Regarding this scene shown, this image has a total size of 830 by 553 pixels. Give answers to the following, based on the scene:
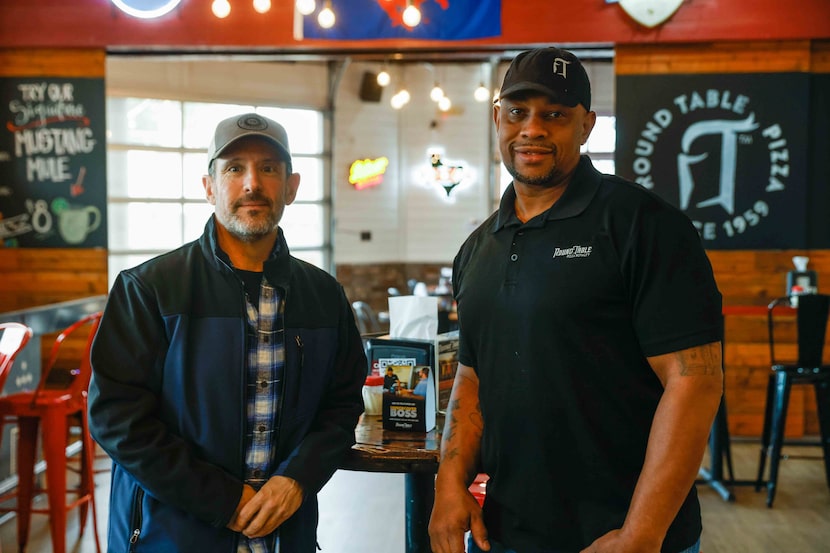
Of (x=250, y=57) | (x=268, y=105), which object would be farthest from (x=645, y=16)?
(x=268, y=105)

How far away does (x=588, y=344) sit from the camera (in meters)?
1.50

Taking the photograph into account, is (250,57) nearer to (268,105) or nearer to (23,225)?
(23,225)

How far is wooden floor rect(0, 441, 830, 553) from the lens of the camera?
156 inches

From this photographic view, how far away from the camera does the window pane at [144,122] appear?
29.6 feet

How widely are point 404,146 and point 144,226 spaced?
12.2ft

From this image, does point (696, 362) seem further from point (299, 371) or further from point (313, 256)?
point (313, 256)

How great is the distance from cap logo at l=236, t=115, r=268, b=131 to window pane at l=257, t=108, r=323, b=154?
28.2 feet

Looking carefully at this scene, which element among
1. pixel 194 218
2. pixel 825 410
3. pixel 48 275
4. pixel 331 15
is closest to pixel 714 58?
pixel 825 410

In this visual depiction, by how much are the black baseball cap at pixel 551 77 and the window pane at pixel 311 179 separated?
9030mm

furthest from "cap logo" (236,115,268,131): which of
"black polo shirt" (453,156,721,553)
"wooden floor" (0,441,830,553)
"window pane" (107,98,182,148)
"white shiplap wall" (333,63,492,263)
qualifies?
"white shiplap wall" (333,63,492,263)

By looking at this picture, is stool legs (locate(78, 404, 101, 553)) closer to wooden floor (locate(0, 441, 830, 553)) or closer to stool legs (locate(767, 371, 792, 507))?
wooden floor (locate(0, 441, 830, 553))

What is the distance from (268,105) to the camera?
10.2m

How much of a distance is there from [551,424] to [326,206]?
9.46 m

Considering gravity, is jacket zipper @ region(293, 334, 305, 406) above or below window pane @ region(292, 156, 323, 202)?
below
